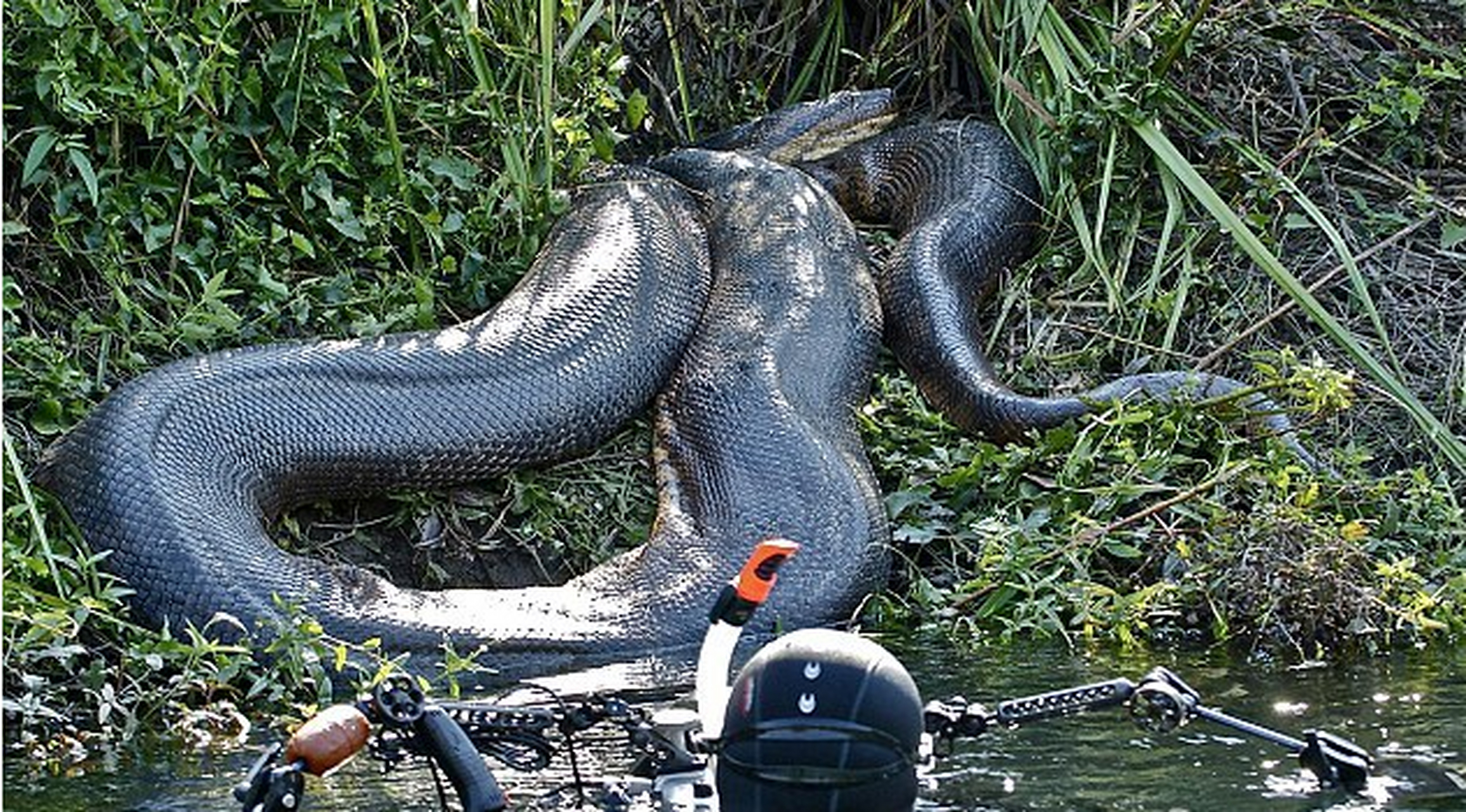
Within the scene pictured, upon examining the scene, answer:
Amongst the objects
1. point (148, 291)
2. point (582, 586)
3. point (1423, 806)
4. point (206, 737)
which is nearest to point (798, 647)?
point (1423, 806)

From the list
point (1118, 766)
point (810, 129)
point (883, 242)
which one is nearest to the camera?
point (1118, 766)

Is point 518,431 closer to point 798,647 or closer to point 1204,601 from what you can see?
point 1204,601

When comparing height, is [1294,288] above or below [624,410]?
above

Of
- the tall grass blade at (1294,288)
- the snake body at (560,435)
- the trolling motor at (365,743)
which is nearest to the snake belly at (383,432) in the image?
the snake body at (560,435)

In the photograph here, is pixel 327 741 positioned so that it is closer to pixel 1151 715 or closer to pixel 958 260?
pixel 1151 715

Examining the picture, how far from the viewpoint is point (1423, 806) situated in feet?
16.2

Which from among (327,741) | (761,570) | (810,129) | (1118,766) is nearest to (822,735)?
(761,570)

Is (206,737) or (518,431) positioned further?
(518,431)

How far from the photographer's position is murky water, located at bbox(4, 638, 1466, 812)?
5156mm

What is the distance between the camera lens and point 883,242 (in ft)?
32.3

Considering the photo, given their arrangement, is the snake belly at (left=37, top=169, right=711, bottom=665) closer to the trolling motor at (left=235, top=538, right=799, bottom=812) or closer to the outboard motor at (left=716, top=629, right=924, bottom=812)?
the trolling motor at (left=235, top=538, right=799, bottom=812)

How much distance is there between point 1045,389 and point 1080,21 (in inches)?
72.1

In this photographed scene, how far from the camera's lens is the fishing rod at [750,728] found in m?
3.91

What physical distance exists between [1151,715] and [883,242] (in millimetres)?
5291
